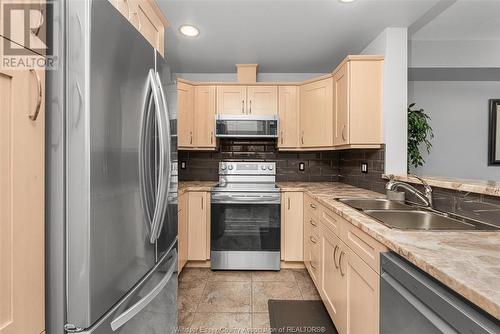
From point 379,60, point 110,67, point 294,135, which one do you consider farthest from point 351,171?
point 110,67

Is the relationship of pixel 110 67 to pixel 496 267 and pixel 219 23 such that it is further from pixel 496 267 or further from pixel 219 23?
pixel 219 23

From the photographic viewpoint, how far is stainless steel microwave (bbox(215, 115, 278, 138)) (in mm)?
2873

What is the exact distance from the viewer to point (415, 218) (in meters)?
1.53

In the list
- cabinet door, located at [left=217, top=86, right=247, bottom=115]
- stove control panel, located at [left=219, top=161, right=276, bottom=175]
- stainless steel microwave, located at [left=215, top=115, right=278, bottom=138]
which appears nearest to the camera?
stainless steel microwave, located at [left=215, top=115, right=278, bottom=138]

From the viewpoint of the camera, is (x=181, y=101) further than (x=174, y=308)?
Yes

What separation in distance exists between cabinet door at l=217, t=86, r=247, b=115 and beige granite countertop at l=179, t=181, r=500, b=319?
6.97 ft

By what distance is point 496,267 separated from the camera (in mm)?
708

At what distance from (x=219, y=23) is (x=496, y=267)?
2287 mm

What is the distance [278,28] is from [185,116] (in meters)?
1.40

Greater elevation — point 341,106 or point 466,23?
point 466,23

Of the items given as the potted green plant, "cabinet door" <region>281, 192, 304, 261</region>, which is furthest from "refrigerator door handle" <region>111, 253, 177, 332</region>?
the potted green plant

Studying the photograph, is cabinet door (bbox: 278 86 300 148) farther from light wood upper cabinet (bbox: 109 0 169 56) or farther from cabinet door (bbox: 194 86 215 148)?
light wood upper cabinet (bbox: 109 0 169 56)

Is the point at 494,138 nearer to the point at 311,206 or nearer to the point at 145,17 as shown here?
the point at 311,206

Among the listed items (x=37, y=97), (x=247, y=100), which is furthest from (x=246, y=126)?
(x=37, y=97)
